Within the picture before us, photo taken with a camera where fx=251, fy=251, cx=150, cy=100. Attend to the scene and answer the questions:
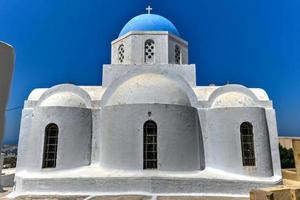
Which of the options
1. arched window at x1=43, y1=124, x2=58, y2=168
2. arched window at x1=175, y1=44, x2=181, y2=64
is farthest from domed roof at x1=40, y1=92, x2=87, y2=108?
arched window at x1=175, y1=44, x2=181, y2=64

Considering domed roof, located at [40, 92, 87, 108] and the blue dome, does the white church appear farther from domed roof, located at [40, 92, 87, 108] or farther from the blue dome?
the blue dome

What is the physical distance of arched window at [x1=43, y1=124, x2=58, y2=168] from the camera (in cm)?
1015

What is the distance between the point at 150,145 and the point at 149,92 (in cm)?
212

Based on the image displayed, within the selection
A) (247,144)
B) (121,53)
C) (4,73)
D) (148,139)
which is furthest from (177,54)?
(4,73)

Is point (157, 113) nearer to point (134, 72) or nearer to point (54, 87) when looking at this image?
point (134, 72)

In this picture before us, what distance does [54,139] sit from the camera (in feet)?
34.0

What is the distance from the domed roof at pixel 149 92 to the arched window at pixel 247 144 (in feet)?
8.16

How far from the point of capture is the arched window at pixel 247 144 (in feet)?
32.9

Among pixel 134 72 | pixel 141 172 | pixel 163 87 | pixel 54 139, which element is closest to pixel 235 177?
pixel 141 172

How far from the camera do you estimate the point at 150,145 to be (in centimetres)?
967

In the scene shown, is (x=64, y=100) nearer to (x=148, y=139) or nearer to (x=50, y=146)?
(x=50, y=146)

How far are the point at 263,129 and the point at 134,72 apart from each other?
235 inches

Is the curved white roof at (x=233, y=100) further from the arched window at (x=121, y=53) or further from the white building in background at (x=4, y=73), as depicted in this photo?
the white building in background at (x=4, y=73)

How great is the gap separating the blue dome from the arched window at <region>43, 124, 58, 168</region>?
6.89m
